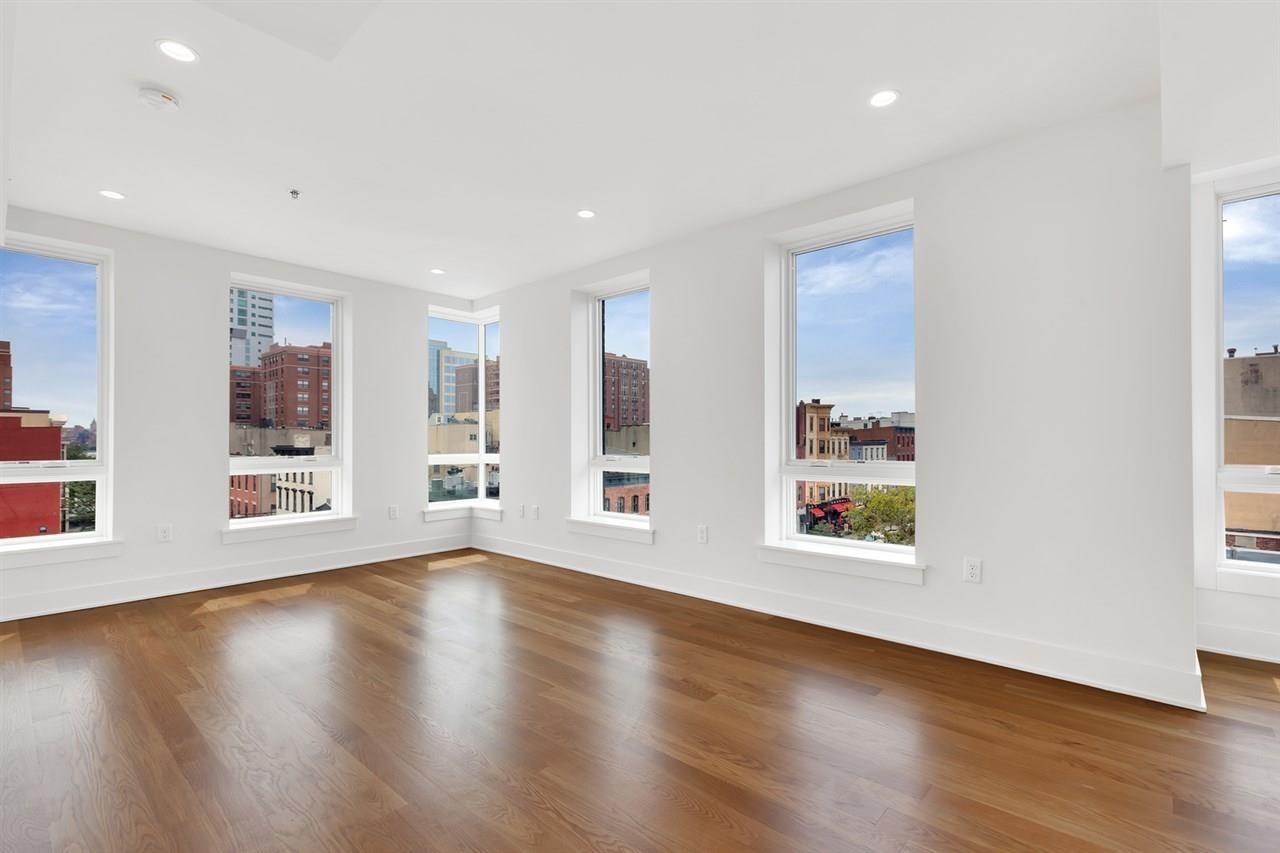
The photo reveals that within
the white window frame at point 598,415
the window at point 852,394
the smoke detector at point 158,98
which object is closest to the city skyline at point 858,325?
the window at point 852,394

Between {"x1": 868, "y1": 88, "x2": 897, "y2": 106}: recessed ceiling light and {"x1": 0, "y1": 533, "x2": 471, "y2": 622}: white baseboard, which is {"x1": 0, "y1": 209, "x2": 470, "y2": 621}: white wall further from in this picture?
{"x1": 868, "y1": 88, "x2": 897, "y2": 106}: recessed ceiling light

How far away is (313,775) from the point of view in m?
2.03

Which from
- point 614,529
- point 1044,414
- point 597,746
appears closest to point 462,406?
point 614,529

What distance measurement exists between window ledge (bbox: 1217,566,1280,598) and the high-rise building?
21.5 feet

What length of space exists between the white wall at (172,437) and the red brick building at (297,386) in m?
0.28

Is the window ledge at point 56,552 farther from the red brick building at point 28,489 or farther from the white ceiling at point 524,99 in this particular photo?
the white ceiling at point 524,99

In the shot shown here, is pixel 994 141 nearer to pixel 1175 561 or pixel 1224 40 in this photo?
pixel 1224 40

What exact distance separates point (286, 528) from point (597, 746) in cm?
389

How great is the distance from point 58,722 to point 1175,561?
4.59 meters

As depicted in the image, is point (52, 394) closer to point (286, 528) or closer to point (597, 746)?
point (286, 528)

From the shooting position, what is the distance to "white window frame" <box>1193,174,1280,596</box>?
303cm

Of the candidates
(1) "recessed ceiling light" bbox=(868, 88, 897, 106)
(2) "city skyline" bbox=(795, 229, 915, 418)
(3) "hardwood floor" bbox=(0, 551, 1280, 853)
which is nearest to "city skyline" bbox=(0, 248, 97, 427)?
(3) "hardwood floor" bbox=(0, 551, 1280, 853)

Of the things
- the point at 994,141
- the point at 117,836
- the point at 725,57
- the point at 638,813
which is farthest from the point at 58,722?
the point at 994,141

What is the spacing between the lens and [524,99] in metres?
2.58
